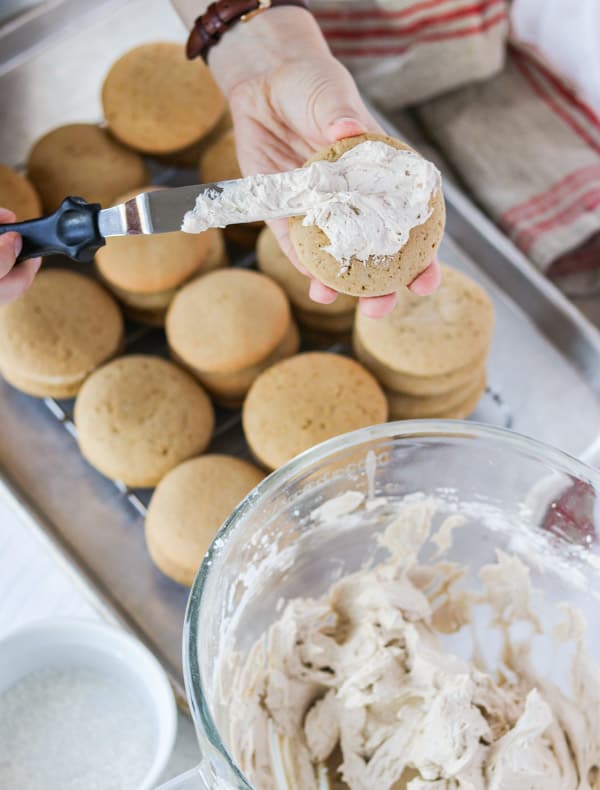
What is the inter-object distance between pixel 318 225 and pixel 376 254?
0.06m

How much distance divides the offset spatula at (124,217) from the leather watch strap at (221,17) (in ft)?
1.29

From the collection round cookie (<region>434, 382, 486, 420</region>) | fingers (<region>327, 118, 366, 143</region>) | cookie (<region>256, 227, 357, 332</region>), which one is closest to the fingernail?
fingers (<region>327, 118, 366, 143</region>)

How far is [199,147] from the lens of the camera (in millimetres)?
1367

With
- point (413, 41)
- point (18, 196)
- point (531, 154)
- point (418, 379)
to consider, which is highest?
point (18, 196)

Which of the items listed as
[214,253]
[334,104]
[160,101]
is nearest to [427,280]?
[334,104]

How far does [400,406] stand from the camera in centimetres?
119

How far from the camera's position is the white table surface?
113 cm

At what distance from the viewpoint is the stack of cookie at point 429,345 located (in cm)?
113

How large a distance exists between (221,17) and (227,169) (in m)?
0.21

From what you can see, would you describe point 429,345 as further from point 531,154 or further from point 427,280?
point 531,154

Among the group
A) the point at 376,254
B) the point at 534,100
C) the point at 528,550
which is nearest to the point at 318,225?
the point at 376,254

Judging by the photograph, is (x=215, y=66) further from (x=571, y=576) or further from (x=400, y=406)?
(x=571, y=576)

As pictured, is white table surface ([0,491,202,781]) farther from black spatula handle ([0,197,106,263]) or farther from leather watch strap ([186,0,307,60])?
leather watch strap ([186,0,307,60])

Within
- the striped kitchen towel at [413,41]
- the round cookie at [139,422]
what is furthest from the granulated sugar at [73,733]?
the striped kitchen towel at [413,41]
